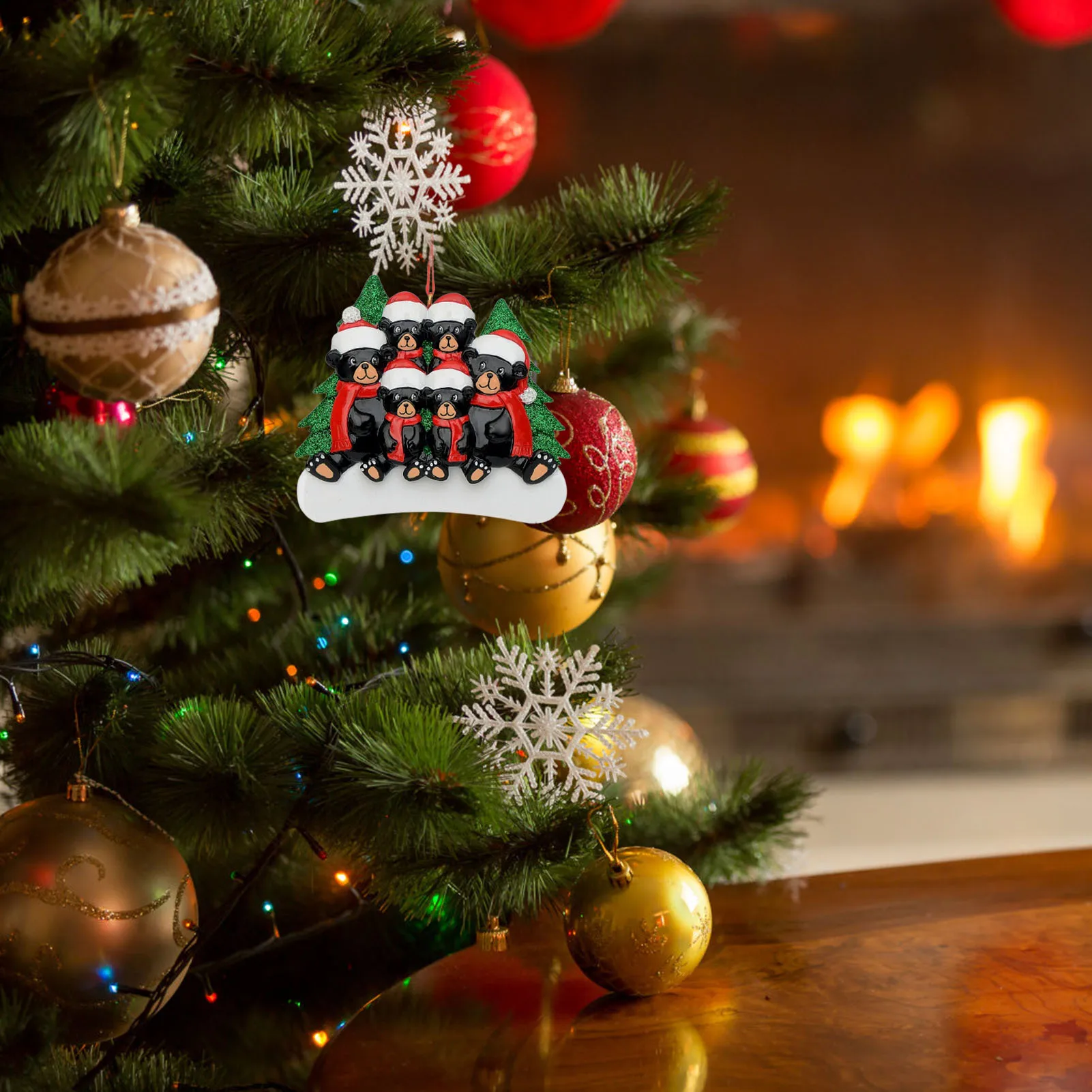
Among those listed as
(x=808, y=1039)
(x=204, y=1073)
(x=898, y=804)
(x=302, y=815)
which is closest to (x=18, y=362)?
(x=302, y=815)

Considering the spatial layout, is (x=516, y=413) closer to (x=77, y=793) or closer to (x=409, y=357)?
(x=409, y=357)

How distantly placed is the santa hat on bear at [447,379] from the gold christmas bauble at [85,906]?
26cm

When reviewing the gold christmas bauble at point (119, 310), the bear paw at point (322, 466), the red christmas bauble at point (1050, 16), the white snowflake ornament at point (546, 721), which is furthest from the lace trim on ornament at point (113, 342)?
the red christmas bauble at point (1050, 16)

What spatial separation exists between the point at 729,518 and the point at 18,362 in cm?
54

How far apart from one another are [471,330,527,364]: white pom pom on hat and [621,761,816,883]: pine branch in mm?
284

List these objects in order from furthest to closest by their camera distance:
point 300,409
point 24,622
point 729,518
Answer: point 729,518, point 300,409, point 24,622

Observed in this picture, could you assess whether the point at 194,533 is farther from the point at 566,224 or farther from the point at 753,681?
the point at 753,681

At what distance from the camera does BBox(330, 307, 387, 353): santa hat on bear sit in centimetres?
58

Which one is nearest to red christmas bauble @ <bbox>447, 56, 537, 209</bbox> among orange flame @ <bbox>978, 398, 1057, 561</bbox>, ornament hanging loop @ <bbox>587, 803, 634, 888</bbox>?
ornament hanging loop @ <bbox>587, 803, 634, 888</bbox>

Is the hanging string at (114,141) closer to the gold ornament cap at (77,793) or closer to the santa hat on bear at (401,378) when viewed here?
the santa hat on bear at (401,378)

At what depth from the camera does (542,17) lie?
96 centimetres

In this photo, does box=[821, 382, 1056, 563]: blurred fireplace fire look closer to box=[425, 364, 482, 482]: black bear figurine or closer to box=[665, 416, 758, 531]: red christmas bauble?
box=[665, 416, 758, 531]: red christmas bauble

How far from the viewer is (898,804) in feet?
7.30

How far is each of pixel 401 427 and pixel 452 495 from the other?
4cm
